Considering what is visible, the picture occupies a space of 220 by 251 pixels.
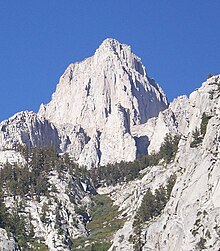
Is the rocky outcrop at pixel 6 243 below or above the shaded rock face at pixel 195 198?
above

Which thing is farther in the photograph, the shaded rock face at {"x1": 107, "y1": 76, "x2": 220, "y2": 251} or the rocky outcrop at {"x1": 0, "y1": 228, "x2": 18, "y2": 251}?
the rocky outcrop at {"x1": 0, "y1": 228, "x2": 18, "y2": 251}

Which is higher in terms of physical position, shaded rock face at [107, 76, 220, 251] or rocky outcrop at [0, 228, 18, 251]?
rocky outcrop at [0, 228, 18, 251]

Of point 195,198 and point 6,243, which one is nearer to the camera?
point 195,198

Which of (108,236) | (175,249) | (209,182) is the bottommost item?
(175,249)

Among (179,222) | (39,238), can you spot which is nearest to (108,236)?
(39,238)

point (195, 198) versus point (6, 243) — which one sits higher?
point (6, 243)

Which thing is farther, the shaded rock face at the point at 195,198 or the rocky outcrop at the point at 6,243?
the rocky outcrop at the point at 6,243

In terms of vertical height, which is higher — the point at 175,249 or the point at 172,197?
the point at 172,197

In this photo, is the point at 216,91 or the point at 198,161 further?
the point at 216,91

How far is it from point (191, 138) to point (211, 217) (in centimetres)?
3704

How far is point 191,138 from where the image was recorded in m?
165

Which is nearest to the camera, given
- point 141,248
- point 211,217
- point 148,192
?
point 211,217

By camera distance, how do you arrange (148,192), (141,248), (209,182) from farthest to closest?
(148,192) < (141,248) < (209,182)

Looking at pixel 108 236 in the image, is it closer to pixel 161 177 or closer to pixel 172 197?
pixel 161 177
